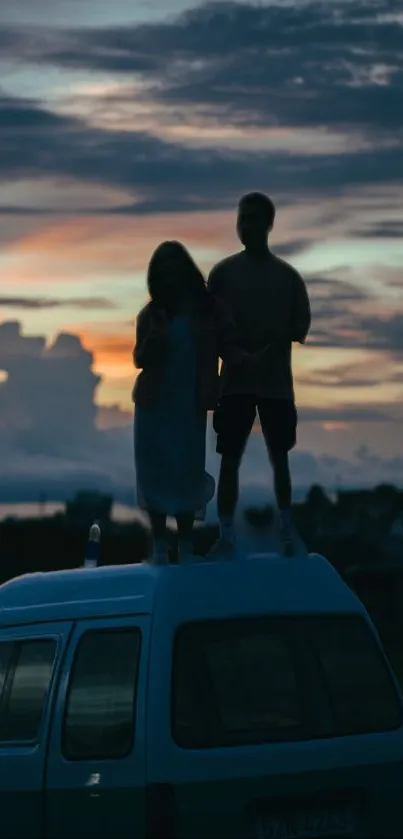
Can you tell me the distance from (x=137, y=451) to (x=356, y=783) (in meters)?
2.04

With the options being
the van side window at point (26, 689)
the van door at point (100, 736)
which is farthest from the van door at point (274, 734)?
the van side window at point (26, 689)

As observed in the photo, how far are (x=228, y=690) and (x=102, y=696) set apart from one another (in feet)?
1.82

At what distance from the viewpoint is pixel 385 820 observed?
902 cm

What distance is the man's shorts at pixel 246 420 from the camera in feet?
33.8

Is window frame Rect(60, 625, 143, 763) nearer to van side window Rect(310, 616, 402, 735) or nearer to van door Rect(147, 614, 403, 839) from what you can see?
van door Rect(147, 614, 403, 839)

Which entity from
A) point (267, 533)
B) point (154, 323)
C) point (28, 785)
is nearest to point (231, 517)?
point (267, 533)

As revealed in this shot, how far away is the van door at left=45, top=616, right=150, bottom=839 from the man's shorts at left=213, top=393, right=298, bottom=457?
1.38 m

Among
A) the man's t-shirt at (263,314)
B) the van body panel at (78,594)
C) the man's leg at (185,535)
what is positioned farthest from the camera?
the man's t-shirt at (263,314)

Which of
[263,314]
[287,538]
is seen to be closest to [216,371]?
[263,314]

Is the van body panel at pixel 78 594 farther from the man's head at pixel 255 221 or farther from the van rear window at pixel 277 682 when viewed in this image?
the man's head at pixel 255 221

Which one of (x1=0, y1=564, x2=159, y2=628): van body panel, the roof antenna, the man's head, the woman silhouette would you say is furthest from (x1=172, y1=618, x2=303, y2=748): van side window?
the man's head

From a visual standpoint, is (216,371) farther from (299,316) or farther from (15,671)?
(15,671)

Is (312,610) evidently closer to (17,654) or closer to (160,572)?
(160,572)

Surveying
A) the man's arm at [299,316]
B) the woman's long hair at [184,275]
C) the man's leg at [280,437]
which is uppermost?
the woman's long hair at [184,275]
